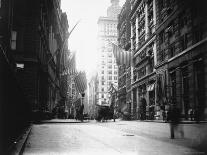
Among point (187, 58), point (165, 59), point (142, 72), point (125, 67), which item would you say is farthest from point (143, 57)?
point (187, 58)

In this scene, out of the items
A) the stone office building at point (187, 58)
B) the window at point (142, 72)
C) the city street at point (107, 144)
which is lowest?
the city street at point (107, 144)

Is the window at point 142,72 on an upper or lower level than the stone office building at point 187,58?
upper

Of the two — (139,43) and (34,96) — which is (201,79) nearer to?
(34,96)

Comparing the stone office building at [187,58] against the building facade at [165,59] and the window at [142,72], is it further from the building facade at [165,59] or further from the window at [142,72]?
the window at [142,72]

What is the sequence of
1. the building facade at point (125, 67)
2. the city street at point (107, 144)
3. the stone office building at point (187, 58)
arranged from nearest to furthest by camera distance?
the city street at point (107, 144) → the stone office building at point (187, 58) → the building facade at point (125, 67)

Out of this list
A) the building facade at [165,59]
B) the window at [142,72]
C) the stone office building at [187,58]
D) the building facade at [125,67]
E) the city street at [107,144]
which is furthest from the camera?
the building facade at [125,67]

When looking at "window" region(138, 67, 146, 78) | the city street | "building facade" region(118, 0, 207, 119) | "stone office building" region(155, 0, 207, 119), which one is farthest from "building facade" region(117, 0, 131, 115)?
the city street

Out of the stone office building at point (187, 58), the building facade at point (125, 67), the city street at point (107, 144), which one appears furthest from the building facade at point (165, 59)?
the city street at point (107, 144)

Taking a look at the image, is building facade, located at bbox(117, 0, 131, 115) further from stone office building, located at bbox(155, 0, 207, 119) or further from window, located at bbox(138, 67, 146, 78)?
stone office building, located at bbox(155, 0, 207, 119)

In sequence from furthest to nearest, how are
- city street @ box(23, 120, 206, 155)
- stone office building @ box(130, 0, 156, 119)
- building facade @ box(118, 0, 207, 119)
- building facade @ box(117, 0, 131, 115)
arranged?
building facade @ box(117, 0, 131, 115)
stone office building @ box(130, 0, 156, 119)
building facade @ box(118, 0, 207, 119)
city street @ box(23, 120, 206, 155)

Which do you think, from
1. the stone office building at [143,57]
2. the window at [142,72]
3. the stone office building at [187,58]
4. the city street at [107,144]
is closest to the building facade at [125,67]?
the stone office building at [143,57]

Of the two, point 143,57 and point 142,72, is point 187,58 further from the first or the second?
point 142,72

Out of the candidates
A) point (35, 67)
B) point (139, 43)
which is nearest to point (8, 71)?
point (35, 67)

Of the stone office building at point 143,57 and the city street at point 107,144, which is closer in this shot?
the city street at point 107,144
